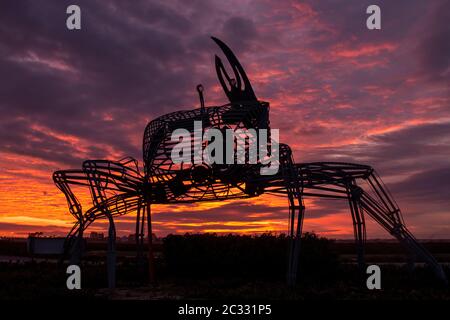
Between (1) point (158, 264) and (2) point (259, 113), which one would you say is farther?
(1) point (158, 264)

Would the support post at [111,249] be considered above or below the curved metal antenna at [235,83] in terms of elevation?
below

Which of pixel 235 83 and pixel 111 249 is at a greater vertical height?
pixel 235 83

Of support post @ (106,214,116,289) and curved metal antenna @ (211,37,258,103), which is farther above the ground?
curved metal antenna @ (211,37,258,103)

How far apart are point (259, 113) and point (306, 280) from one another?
5.23m

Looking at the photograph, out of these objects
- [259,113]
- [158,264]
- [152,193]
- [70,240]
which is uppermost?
[259,113]

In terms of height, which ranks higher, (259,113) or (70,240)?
(259,113)

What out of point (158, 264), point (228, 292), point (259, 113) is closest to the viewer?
point (228, 292)
